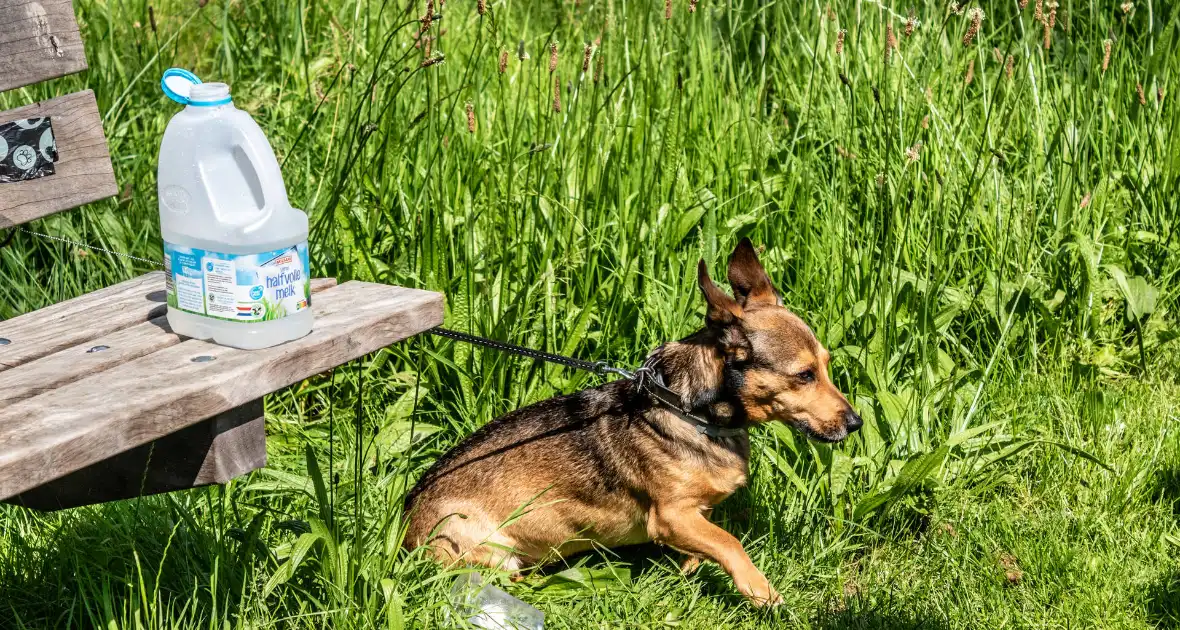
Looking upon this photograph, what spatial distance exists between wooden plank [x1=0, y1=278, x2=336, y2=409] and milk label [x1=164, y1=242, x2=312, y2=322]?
0.50ft

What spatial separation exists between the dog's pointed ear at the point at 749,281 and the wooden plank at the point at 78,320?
5.47ft

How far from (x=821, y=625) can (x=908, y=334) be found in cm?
124

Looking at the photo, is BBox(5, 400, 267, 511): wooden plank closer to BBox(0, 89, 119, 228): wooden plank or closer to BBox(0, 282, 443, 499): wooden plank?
BBox(0, 282, 443, 499): wooden plank

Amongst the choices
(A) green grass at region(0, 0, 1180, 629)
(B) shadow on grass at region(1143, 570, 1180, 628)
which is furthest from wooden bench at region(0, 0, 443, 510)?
(B) shadow on grass at region(1143, 570, 1180, 628)

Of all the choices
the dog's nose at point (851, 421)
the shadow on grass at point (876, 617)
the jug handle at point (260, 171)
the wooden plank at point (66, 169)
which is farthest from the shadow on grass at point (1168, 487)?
the wooden plank at point (66, 169)

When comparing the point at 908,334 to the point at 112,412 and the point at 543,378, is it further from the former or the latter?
the point at 112,412

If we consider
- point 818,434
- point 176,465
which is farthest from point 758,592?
point 176,465

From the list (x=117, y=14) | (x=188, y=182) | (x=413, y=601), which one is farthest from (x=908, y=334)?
(x=117, y=14)

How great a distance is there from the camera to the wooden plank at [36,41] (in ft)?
9.63

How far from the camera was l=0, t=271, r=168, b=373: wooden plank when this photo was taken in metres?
2.60

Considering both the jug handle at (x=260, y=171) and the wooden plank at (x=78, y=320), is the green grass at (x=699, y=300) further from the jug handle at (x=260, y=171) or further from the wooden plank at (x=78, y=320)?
the jug handle at (x=260, y=171)

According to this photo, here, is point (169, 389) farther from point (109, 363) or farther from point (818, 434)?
point (818, 434)

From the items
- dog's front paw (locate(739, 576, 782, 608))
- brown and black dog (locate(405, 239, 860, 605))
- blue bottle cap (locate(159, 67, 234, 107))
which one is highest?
blue bottle cap (locate(159, 67, 234, 107))

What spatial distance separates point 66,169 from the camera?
3078 millimetres
